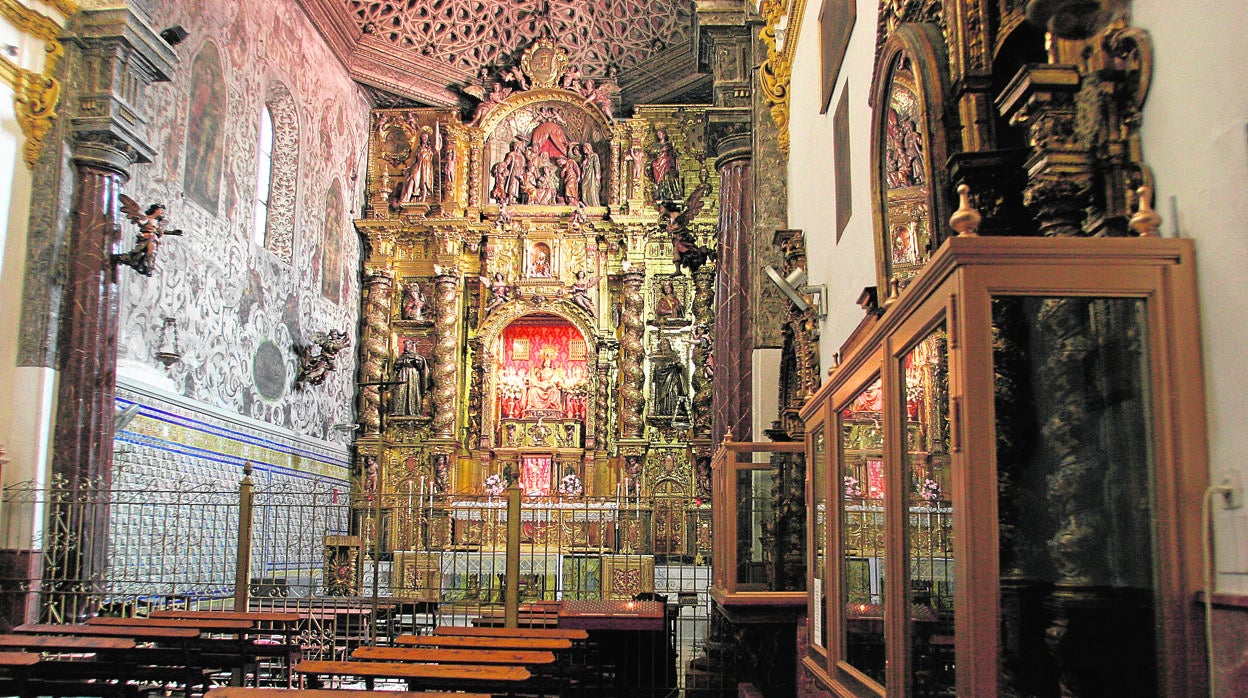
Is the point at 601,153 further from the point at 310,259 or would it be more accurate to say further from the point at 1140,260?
the point at 1140,260

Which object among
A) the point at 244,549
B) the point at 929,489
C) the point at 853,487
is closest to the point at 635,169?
the point at 244,549

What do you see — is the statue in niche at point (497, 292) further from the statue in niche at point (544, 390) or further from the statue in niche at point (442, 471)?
the statue in niche at point (442, 471)

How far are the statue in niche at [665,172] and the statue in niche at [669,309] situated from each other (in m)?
1.99

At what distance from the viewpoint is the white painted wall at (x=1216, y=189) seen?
89.7 inches

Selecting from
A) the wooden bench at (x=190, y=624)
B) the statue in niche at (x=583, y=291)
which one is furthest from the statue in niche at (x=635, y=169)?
the wooden bench at (x=190, y=624)

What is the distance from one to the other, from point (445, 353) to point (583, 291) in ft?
10.3

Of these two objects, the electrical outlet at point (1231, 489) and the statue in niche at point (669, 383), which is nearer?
the electrical outlet at point (1231, 489)

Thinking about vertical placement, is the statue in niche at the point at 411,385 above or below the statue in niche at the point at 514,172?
below

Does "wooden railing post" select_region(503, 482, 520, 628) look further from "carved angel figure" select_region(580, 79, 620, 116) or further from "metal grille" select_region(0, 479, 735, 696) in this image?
"carved angel figure" select_region(580, 79, 620, 116)

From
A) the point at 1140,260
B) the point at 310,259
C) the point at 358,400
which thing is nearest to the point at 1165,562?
the point at 1140,260

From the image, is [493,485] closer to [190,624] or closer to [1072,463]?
[190,624]

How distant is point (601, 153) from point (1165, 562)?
20889mm

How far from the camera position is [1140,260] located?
244 cm

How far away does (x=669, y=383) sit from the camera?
2120 cm
